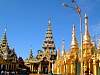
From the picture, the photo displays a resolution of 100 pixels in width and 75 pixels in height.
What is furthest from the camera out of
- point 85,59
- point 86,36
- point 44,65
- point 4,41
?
point 4,41

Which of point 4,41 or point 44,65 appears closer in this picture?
point 44,65

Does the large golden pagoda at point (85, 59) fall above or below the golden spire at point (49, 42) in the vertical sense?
below

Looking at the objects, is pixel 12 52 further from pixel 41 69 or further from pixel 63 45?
pixel 63 45

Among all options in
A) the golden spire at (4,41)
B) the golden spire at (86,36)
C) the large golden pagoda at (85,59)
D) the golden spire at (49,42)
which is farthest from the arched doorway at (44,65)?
the golden spire at (86,36)

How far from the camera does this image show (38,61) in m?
85.8

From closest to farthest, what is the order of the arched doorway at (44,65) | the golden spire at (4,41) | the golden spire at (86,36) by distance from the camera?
the golden spire at (86,36) < the arched doorway at (44,65) < the golden spire at (4,41)

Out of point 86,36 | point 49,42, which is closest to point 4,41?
point 49,42

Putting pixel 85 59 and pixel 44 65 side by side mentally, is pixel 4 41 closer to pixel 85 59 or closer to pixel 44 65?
pixel 44 65

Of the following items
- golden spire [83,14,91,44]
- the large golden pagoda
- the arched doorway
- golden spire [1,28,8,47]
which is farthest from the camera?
golden spire [1,28,8,47]

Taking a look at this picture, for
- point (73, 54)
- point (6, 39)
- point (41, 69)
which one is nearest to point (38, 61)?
point (41, 69)

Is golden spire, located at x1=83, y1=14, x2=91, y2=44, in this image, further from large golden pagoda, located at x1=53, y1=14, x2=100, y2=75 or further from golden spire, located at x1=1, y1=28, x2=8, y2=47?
golden spire, located at x1=1, y1=28, x2=8, y2=47

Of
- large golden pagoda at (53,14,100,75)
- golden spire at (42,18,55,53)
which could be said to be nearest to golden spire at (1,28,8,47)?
golden spire at (42,18,55,53)

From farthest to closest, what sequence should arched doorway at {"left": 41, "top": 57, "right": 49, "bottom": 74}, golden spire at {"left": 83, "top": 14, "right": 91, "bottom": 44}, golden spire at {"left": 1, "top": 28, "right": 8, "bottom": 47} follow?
golden spire at {"left": 1, "top": 28, "right": 8, "bottom": 47} → arched doorway at {"left": 41, "top": 57, "right": 49, "bottom": 74} → golden spire at {"left": 83, "top": 14, "right": 91, "bottom": 44}

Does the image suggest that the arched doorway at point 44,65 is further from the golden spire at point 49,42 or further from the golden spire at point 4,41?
the golden spire at point 4,41
